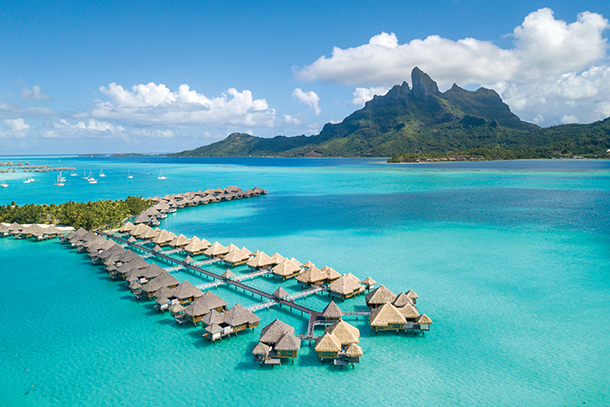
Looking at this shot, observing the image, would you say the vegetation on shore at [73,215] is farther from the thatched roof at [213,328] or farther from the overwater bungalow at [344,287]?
the overwater bungalow at [344,287]

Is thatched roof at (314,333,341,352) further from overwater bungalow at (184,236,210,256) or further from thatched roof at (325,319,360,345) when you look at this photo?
overwater bungalow at (184,236,210,256)

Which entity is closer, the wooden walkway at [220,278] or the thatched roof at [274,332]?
the thatched roof at [274,332]

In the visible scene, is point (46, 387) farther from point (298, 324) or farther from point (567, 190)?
point (567, 190)

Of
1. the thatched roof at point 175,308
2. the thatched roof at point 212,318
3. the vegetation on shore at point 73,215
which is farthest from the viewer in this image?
the vegetation on shore at point 73,215

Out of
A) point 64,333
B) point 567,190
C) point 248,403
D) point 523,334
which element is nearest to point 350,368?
point 248,403

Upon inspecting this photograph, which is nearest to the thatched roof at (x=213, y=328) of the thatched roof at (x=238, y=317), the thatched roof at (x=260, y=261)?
the thatched roof at (x=238, y=317)

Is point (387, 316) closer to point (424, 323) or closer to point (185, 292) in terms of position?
point (424, 323)

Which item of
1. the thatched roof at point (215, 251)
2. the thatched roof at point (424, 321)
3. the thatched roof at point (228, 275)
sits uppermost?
the thatched roof at point (215, 251)

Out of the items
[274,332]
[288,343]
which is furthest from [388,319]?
[274,332]

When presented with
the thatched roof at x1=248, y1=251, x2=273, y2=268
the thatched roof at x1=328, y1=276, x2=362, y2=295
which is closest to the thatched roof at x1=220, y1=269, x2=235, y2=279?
the thatched roof at x1=248, y1=251, x2=273, y2=268
